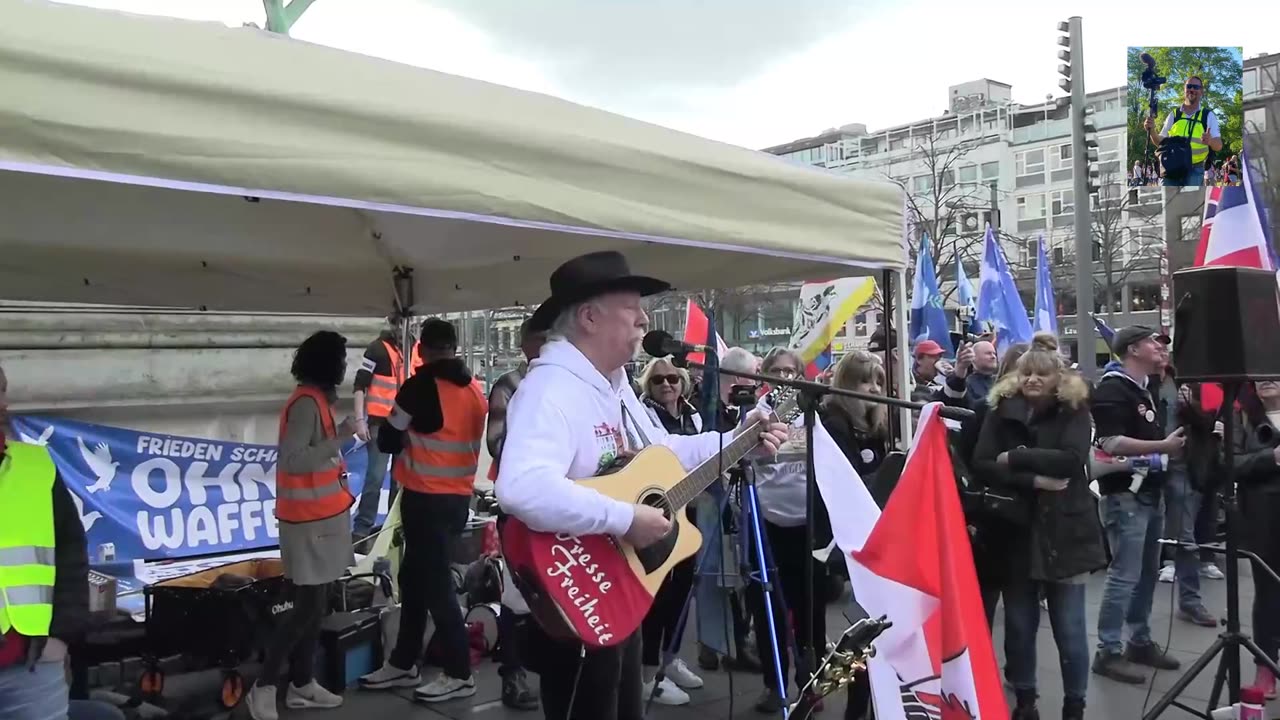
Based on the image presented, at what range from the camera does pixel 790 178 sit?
11.1 feet

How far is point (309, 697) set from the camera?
14.9 feet

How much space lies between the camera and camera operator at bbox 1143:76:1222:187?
12.2 metres

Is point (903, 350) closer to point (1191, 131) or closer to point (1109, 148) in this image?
point (1191, 131)

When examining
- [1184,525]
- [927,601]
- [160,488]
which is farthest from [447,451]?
[1184,525]

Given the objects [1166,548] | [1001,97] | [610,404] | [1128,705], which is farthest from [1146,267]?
[610,404]

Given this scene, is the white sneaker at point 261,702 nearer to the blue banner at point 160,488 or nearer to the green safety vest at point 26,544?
the green safety vest at point 26,544

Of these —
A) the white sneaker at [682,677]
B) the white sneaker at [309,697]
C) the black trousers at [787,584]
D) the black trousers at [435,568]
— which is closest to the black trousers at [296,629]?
the white sneaker at [309,697]

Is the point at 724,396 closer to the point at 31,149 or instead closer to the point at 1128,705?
the point at 1128,705

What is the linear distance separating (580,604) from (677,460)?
1.94ft

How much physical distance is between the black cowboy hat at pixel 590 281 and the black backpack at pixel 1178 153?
12.2m

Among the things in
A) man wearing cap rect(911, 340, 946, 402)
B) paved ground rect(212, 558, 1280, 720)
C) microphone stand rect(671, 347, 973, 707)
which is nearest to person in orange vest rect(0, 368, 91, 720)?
microphone stand rect(671, 347, 973, 707)

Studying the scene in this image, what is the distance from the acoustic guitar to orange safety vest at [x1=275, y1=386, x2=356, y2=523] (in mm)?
2073

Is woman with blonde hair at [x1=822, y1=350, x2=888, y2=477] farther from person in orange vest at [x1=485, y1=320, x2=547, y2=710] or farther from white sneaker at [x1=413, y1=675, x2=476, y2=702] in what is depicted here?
white sneaker at [x1=413, y1=675, x2=476, y2=702]

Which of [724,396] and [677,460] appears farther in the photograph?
[724,396]
